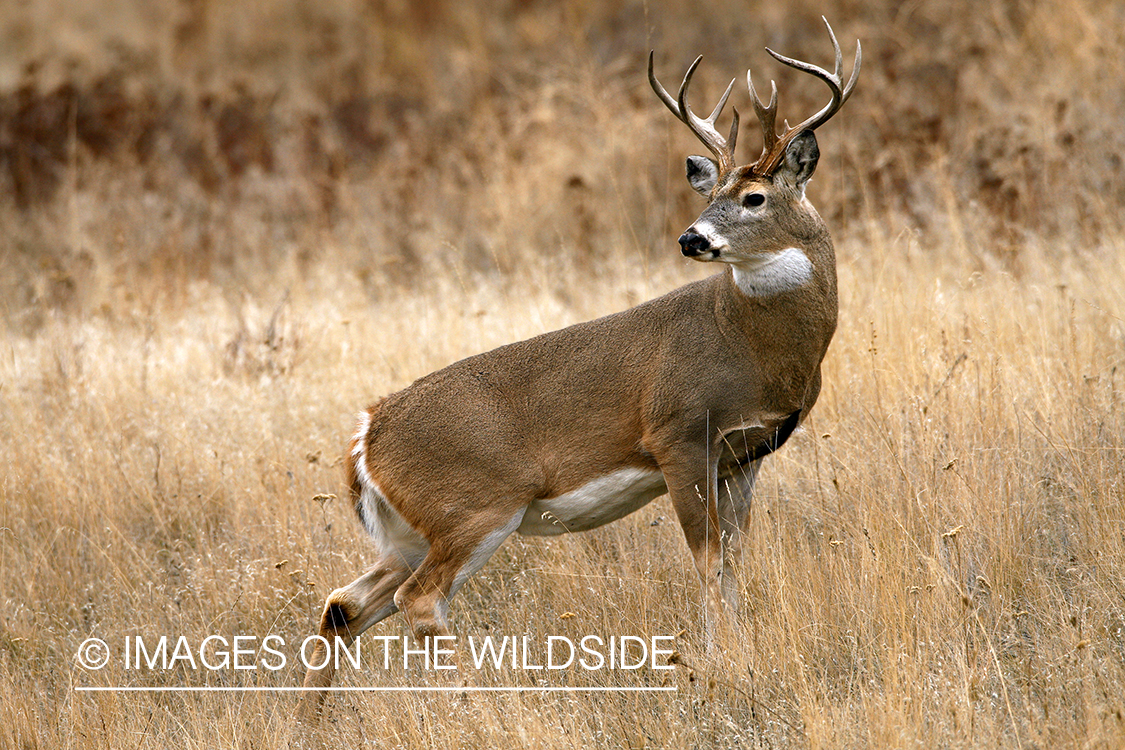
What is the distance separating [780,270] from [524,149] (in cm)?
780

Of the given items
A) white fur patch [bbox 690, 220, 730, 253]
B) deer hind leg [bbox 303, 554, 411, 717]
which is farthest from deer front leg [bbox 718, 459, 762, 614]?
deer hind leg [bbox 303, 554, 411, 717]

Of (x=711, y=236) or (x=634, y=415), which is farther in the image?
(x=634, y=415)

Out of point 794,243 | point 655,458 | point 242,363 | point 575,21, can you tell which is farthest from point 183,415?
point 575,21

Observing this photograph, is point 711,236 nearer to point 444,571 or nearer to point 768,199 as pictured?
point 768,199

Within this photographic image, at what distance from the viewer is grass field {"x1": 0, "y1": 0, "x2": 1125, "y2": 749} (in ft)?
13.5

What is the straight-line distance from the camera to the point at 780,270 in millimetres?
4418

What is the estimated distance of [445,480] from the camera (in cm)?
460

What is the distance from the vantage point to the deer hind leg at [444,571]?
4.47 m

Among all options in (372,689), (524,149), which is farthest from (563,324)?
(524,149)

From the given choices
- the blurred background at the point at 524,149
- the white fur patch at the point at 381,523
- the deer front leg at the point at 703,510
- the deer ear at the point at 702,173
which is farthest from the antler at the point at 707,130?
the blurred background at the point at 524,149

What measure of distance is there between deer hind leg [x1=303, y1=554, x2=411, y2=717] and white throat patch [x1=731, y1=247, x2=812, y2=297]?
1.89 m

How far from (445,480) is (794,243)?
1.67 m

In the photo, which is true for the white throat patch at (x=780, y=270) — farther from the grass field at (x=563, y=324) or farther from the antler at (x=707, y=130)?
the grass field at (x=563, y=324)

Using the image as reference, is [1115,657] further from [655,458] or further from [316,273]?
[316,273]
